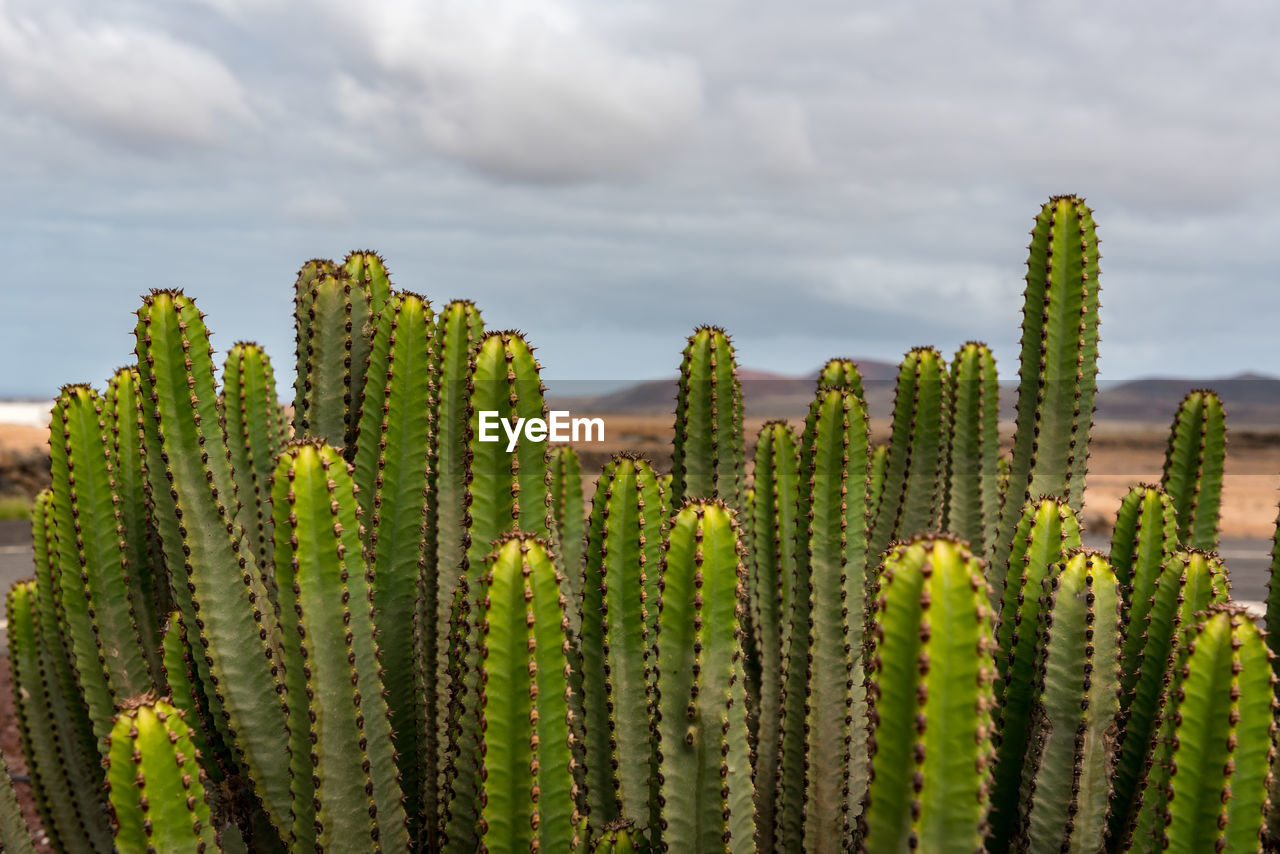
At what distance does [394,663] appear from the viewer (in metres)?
3.43

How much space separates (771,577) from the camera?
13.6 ft

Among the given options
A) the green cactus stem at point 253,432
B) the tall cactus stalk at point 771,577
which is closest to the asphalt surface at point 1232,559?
the green cactus stem at point 253,432

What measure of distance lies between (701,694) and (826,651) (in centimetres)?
100

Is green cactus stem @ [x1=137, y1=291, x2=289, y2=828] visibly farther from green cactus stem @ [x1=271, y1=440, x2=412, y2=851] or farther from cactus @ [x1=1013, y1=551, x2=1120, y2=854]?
cactus @ [x1=1013, y1=551, x2=1120, y2=854]

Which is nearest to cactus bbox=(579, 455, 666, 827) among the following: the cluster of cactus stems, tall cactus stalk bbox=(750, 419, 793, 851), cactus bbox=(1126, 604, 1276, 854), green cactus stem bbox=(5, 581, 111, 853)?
the cluster of cactus stems

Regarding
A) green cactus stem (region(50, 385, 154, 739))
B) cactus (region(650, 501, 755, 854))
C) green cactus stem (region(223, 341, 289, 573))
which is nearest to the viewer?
cactus (region(650, 501, 755, 854))

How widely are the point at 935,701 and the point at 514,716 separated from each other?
104 centimetres

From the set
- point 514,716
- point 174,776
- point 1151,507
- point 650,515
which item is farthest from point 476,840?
point 1151,507

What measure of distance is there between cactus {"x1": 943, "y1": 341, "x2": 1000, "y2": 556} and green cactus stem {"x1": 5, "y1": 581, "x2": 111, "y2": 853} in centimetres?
398

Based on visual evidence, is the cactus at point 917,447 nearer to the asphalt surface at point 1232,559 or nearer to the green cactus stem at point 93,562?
the green cactus stem at point 93,562

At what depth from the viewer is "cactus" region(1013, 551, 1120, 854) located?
2.93 metres

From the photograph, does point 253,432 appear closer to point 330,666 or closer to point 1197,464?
point 330,666

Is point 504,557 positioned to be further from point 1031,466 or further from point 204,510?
point 1031,466

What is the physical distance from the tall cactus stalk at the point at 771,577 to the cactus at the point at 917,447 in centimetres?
77
